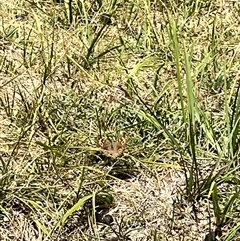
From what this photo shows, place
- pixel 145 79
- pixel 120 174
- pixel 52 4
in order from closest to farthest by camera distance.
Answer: pixel 120 174 < pixel 145 79 < pixel 52 4

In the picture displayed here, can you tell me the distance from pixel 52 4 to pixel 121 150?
3.16 feet

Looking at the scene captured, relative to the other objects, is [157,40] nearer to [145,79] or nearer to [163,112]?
[145,79]

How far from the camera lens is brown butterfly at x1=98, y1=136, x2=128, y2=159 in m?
1.96

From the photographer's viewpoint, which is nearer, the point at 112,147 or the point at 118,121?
the point at 112,147

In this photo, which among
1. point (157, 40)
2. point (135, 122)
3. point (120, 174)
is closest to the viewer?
point (120, 174)

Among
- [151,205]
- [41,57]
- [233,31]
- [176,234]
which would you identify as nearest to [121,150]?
[151,205]

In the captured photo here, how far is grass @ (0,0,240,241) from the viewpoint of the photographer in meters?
1.83

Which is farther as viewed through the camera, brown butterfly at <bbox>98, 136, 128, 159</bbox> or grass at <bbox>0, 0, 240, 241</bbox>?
brown butterfly at <bbox>98, 136, 128, 159</bbox>

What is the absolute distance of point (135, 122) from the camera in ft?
6.91

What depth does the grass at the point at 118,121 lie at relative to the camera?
1830mm

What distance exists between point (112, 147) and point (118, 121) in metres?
0.16

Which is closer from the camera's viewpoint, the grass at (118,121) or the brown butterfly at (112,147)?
the grass at (118,121)

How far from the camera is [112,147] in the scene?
197 cm

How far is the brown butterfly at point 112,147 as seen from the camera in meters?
1.96
